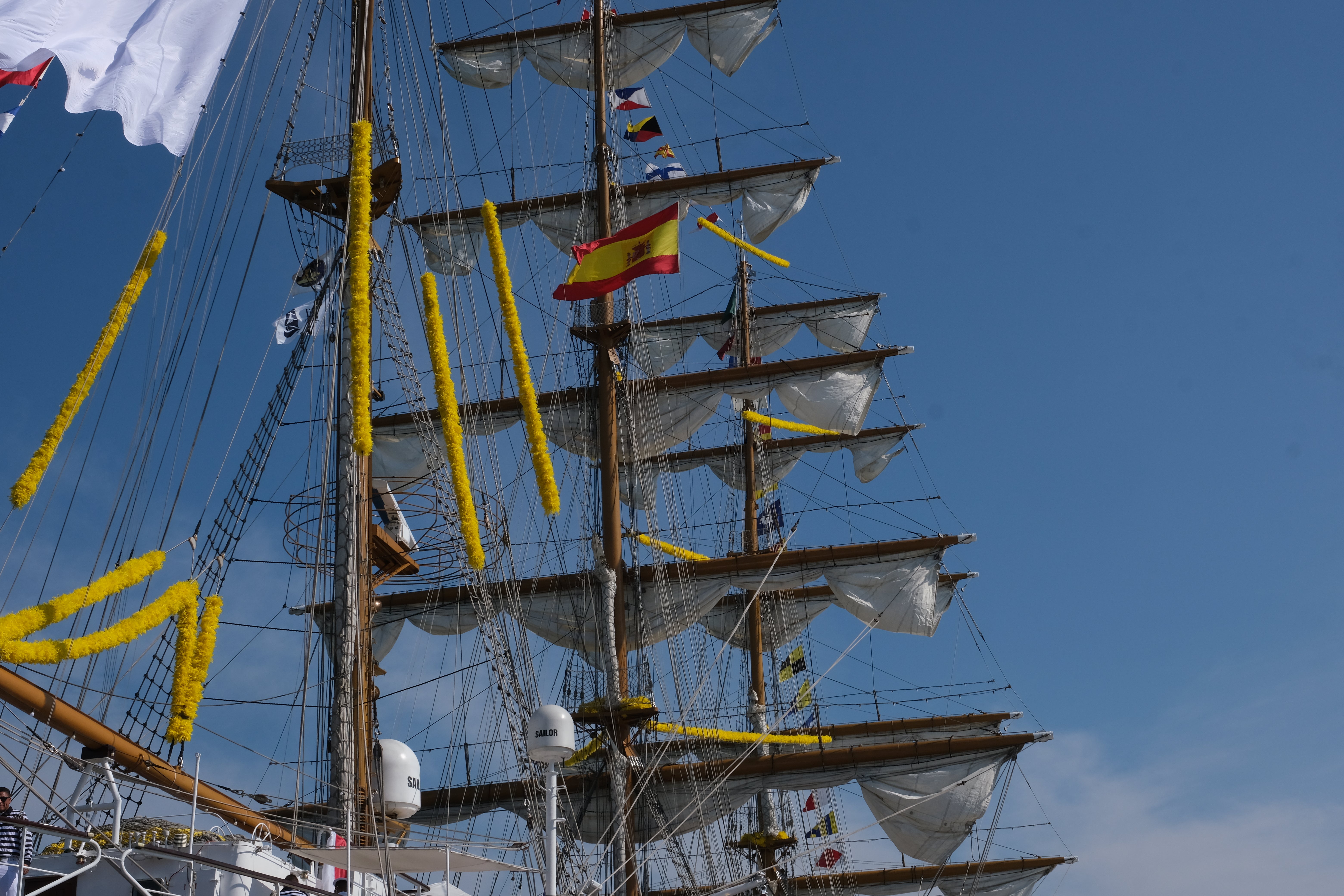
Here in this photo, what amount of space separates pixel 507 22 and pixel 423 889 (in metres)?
26.3

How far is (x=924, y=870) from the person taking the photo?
37312 mm

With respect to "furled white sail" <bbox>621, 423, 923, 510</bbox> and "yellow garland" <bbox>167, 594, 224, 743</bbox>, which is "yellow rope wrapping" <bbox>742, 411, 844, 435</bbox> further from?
"yellow garland" <bbox>167, 594, 224, 743</bbox>

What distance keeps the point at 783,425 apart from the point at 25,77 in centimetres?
3337

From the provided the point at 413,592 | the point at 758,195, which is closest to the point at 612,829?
the point at 413,592

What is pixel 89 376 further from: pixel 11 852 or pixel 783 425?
pixel 783 425

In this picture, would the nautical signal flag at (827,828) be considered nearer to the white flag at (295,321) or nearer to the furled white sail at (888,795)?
the furled white sail at (888,795)

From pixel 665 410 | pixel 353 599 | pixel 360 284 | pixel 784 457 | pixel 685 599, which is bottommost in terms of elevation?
pixel 353 599

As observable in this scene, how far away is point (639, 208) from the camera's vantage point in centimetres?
3681

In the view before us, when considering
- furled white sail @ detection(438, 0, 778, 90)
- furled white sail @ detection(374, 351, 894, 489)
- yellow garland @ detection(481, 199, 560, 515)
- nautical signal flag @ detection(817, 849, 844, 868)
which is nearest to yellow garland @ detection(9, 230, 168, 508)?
yellow garland @ detection(481, 199, 560, 515)

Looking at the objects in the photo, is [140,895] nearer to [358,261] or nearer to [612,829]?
[358,261]

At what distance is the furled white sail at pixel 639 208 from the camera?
115ft

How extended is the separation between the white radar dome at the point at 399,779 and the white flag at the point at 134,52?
Answer: 782 centimetres

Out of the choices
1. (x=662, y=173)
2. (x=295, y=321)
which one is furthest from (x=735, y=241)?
(x=295, y=321)

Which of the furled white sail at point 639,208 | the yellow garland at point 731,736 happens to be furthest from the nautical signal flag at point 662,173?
the yellow garland at point 731,736
